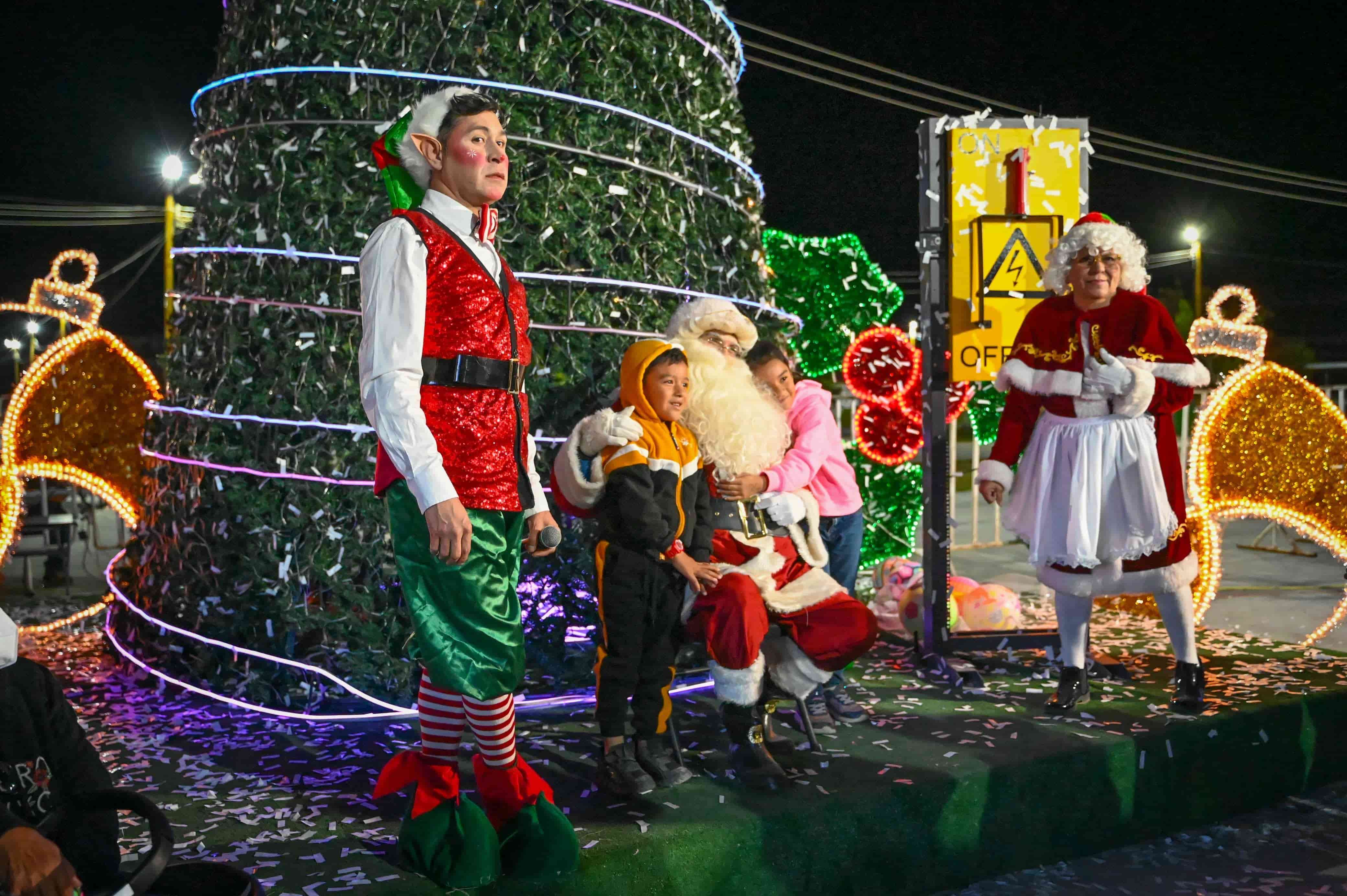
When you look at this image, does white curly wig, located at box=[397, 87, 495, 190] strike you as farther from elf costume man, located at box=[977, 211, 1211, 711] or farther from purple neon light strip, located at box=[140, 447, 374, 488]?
elf costume man, located at box=[977, 211, 1211, 711]

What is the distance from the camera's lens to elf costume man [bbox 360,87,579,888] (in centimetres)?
220

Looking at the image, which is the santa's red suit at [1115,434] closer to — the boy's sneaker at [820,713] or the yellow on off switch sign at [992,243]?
the yellow on off switch sign at [992,243]

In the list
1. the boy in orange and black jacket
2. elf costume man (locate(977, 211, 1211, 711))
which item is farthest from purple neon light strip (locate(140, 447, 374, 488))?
elf costume man (locate(977, 211, 1211, 711))

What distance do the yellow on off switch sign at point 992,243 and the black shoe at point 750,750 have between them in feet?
6.22

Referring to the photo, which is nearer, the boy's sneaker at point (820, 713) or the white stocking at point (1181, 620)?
the boy's sneaker at point (820, 713)

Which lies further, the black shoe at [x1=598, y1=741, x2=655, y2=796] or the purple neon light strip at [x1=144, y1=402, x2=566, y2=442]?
the purple neon light strip at [x1=144, y1=402, x2=566, y2=442]

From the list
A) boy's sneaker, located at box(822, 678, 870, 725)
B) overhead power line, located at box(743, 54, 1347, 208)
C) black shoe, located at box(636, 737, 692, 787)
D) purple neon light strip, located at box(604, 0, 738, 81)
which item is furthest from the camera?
overhead power line, located at box(743, 54, 1347, 208)

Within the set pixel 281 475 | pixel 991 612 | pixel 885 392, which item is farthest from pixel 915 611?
pixel 281 475

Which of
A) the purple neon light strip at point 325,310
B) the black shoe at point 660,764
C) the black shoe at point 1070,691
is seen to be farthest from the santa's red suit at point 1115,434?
the black shoe at point 660,764

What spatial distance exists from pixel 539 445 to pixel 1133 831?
92.9 inches

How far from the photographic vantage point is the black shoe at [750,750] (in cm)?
294

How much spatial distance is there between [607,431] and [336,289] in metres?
1.30

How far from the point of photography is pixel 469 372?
2.31 metres

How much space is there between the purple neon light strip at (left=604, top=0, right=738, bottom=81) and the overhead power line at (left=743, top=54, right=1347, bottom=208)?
116 inches
